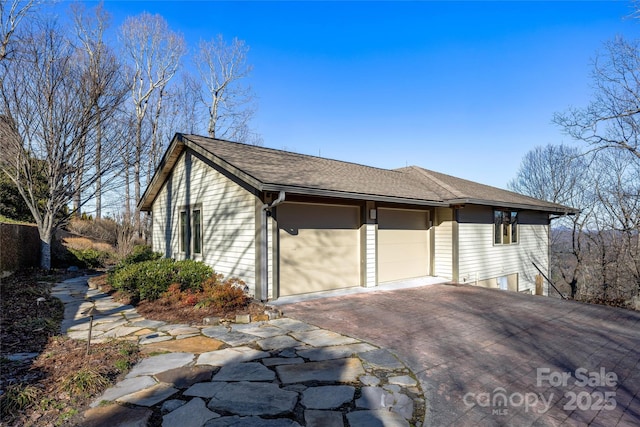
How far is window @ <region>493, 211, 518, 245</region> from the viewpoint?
1152cm

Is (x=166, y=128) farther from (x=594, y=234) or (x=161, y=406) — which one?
(x=594, y=234)

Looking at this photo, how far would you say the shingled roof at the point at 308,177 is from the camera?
22.5 ft

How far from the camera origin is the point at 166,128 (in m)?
20.5

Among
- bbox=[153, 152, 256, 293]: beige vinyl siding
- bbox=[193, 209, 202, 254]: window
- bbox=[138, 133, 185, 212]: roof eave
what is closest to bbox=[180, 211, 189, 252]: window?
bbox=[153, 152, 256, 293]: beige vinyl siding

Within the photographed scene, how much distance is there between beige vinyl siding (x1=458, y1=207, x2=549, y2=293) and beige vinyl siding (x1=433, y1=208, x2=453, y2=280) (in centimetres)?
28

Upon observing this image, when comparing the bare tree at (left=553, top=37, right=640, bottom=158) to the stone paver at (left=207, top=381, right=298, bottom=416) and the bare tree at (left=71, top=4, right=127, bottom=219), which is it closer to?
the stone paver at (left=207, top=381, right=298, bottom=416)

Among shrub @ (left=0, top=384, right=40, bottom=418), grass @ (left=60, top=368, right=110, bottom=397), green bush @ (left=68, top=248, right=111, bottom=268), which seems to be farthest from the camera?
green bush @ (left=68, top=248, right=111, bottom=268)

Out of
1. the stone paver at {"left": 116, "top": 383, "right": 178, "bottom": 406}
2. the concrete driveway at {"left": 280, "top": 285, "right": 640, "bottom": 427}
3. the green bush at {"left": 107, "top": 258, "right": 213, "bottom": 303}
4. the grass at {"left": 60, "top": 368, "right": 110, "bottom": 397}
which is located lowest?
the concrete driveway at {"left": 280, "top": 285, "right": 640, "bottom": 427}

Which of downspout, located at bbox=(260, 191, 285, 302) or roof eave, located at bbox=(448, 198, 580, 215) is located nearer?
downspout, located at bbox=(260, 191, 285, 302)

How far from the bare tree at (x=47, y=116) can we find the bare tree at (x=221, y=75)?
→ 33.7 feet

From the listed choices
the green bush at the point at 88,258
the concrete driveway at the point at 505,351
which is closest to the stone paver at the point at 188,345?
the concrete driveway at the point at 505,351

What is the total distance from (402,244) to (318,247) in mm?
2925

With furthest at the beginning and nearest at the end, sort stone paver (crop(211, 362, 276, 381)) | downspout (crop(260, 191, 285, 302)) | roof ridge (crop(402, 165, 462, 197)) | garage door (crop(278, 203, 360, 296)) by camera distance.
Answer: roof ridge (crop(402, 165, 462, 197)) → garage door (crop(278, 203, 360, 296)) → downspout (crop(260, 191, 285, 302)) → stone paver (crop(211, 362, 276, 381))

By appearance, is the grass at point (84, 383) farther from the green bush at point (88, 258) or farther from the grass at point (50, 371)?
the green bush at point (88, 258)
